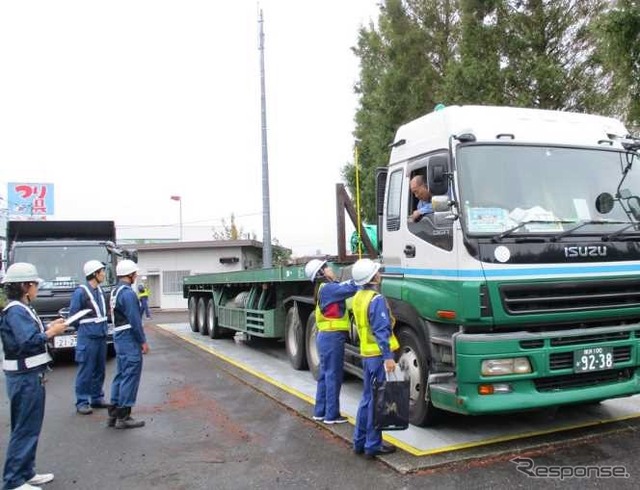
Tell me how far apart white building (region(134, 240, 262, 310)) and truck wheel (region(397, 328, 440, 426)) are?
86.9 ft

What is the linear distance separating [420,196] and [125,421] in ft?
13.6

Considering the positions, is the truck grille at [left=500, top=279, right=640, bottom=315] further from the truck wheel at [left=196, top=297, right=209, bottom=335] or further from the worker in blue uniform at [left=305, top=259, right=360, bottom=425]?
the truck wheel at [left=196, top=297, right=209, bottom=335]

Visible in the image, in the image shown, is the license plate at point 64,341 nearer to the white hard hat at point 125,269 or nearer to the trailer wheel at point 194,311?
the white hard hat at point 125,269

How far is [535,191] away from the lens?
547 cm

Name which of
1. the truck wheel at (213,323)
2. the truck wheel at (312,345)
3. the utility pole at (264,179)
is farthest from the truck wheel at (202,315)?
the truck wheel at (312,345)

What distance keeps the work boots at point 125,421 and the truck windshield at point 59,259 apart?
5.57 m

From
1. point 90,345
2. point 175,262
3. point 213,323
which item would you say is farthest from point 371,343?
Result: point 175,262

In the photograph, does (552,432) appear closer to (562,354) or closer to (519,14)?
(562,354)

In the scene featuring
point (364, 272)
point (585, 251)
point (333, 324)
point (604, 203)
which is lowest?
point (333, 324)

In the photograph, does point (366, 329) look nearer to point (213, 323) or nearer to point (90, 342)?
point (90, 342)

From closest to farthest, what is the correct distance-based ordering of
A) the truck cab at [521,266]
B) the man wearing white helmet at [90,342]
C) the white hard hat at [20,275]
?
the white hard hat at [20,275] < the truck cab at [521,266] < the man wearing white helmet at [90,342]

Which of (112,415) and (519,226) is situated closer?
(519,226)

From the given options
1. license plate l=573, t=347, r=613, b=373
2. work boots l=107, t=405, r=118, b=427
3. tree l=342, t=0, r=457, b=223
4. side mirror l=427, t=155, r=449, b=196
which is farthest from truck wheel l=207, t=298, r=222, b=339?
license plate l=573, t=347, r=613, b=373

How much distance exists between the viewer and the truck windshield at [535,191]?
5.30 m
